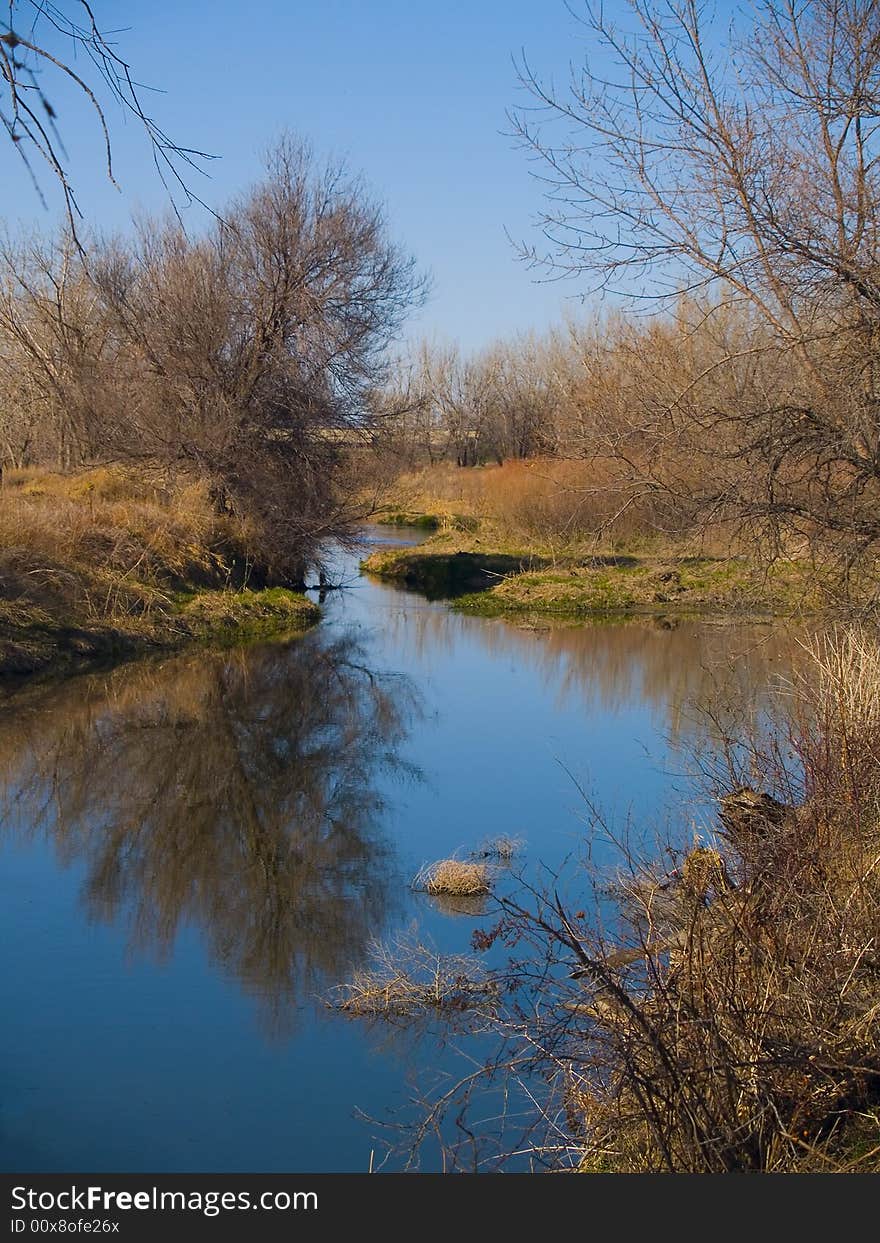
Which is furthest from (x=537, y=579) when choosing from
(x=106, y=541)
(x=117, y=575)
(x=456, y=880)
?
(x=456, y=880)

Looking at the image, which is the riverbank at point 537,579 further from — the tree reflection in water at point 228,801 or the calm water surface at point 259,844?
the tree reflection in water at point 228,801

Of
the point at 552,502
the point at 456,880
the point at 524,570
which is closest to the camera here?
the point at 456,880

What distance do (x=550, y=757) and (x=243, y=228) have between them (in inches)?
617

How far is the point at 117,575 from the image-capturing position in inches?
838

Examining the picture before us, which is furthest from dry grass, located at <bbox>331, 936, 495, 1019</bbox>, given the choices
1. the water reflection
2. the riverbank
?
A: the riverbank

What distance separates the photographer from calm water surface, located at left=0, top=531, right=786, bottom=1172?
22.2 feet

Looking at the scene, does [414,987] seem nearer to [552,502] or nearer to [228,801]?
[228,801]

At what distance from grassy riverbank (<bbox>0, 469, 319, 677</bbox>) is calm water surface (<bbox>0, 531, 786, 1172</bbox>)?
1157 millimetres

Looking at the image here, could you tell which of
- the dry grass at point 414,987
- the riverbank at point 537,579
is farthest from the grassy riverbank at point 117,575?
the dry grass at point 414,987

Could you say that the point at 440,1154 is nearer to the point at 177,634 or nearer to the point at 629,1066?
the point at 629,1066

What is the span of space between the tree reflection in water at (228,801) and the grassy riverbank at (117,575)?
1265mm

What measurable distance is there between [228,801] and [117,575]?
9.77 m

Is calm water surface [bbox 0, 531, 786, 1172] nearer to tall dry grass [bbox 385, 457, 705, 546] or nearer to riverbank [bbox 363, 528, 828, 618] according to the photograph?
tall dry grass [bbox 385, 457, 705, 546]

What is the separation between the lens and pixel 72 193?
368 cm
